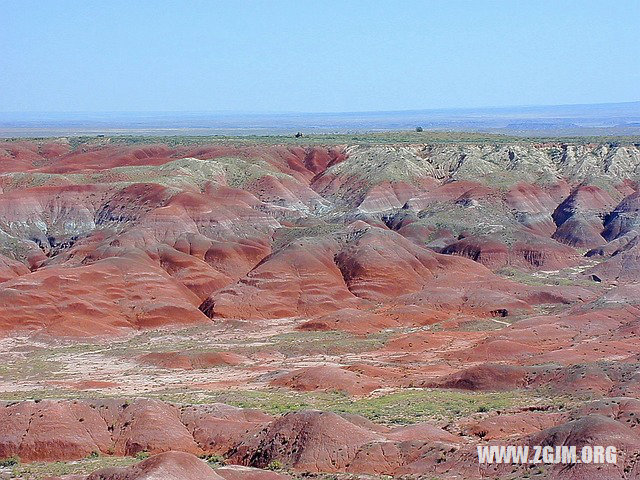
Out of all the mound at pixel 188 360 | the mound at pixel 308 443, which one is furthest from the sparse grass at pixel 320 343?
the mound at pixel 308 443

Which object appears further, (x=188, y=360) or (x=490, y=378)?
(x=188, y=360)

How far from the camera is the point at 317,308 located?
85062 mm

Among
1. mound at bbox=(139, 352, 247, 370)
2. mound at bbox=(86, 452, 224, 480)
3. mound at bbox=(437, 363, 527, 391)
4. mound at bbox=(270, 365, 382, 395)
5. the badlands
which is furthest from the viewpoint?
mound at bbox=(139, 352, 247, 370)

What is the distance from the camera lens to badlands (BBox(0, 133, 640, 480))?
36750mm

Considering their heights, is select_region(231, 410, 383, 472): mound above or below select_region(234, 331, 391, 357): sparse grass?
above

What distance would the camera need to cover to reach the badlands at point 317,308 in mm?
36750

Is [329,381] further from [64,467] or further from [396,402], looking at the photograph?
[64,467]

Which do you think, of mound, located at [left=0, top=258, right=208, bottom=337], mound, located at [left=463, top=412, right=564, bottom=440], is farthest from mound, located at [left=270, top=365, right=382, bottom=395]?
mound, located at [left=0, top=258, right=208, bottom=337]

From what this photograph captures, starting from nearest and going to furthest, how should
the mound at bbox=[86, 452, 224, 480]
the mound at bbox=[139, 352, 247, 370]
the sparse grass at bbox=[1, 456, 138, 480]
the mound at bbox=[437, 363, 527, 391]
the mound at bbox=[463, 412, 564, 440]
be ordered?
the mound at bbox=[86, 452, 224, 480]
the sparse grass at bbox=[1, 456, 138, 480]
the mound at bbox=[463, 412, 564, 440]
the mound at bbox=[437, 363, 527, 391]
the mound at bbox=[139, 352, 247, 370]

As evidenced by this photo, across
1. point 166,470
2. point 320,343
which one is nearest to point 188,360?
point 320,343

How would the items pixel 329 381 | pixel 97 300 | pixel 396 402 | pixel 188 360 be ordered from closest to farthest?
pixel 396 402
pixel 329 381
pixel 188 360
pixel 97 300

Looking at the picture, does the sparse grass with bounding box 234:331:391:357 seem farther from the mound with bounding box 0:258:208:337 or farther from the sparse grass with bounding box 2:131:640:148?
A: the sparse grass with bounding box 2:131:640:148

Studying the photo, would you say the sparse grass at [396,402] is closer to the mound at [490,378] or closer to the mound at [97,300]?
the mound at [490,378]

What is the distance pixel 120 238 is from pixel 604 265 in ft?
183
